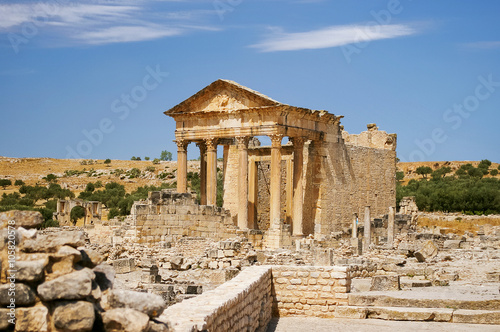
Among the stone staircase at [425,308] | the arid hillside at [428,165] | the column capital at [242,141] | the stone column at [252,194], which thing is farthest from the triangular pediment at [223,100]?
the arid hillside at [428,165]


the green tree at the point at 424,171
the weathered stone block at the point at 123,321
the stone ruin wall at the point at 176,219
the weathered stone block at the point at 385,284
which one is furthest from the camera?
the green tree at the point at 424,171

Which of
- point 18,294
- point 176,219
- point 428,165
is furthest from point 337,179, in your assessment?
point 428,165

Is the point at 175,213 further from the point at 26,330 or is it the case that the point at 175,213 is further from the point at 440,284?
the point at 26,330

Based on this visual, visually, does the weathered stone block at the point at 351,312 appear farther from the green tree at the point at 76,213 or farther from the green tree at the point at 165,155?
the green tree at the point at 165,155

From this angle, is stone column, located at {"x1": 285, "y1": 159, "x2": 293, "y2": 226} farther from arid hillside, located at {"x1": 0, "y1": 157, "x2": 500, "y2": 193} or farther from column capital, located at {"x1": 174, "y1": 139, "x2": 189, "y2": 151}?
arid hillside, located at {"x1": 0, "y1": 157, "x2": 500, "y2": 193}

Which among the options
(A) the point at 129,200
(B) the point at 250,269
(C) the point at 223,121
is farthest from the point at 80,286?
(A) the point at 129,200

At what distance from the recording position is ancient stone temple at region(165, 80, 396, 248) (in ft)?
103

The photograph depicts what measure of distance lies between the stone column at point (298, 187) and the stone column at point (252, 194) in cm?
248

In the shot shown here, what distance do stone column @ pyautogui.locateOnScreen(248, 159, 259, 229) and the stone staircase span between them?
21269mm

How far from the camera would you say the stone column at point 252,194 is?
3416cm

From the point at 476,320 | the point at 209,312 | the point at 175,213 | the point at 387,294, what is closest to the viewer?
the point at 209,312

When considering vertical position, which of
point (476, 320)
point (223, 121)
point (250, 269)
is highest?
point (223, 121)

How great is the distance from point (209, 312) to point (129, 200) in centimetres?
5004

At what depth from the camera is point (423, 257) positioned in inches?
774
